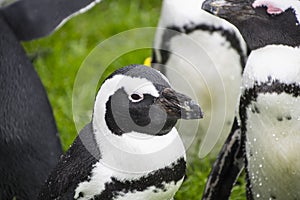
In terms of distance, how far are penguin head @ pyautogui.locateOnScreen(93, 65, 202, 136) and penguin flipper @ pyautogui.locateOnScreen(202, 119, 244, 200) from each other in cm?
54

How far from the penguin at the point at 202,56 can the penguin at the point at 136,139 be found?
0.75 meters

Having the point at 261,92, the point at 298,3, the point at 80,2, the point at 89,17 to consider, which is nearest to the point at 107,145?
the point at 261,92

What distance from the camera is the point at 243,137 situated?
244 cm

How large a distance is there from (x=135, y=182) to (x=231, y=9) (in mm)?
561

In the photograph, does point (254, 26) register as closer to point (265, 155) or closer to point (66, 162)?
point (265, 155)

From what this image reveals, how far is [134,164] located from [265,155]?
44 cm

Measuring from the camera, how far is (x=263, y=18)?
226cm

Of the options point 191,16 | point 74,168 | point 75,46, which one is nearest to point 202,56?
point 191,16

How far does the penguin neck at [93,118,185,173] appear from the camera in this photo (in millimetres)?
2115

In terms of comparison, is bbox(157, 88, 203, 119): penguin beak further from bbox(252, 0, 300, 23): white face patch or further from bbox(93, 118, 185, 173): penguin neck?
bbox(252, 0, 300, 23): white face patch

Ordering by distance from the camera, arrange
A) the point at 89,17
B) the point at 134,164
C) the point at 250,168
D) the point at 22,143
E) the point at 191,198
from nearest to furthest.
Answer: the point at 134,164 → the point at 250,168 → the point at 22,143 → the point at 191,198 → the point at 89,17

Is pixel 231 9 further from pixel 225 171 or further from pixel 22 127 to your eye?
pixel 22 127

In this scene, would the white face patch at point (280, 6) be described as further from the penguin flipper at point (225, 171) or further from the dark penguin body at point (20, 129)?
the dark penguin body at point (20, 129)

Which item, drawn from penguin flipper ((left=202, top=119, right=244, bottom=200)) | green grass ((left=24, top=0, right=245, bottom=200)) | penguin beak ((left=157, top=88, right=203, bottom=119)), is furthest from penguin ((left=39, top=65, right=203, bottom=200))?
green grass ((left=24, top=0, right=245, bottom=200))
